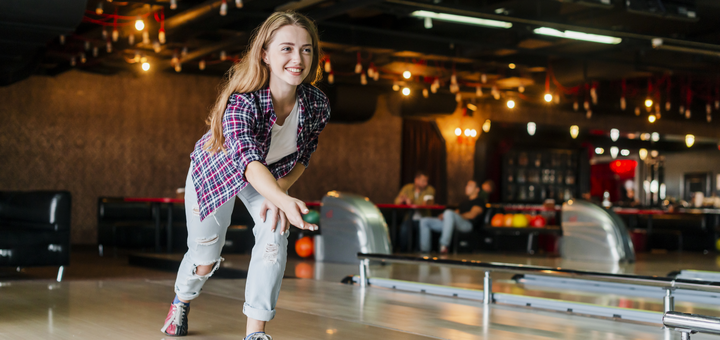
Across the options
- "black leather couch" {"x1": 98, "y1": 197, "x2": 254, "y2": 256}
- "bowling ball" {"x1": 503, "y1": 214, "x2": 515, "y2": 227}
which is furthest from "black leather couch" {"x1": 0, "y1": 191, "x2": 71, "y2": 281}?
"bowling ball" {"x1": 503, "y1": 214, "x2": 515, "y2": 227}

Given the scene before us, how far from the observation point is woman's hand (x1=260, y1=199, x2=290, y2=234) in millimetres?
2236

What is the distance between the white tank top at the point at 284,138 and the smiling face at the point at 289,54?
16 cm

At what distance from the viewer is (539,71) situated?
11578mm

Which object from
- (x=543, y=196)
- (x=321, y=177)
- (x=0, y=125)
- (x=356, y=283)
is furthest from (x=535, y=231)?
(x=0, y=125)

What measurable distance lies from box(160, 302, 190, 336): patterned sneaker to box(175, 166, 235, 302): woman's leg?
0.22 feet

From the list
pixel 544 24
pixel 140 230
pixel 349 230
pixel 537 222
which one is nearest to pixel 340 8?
pixel 544 24

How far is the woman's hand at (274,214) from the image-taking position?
2236 millimetres

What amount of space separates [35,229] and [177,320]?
133 inches

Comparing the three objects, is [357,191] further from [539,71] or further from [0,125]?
[0,125]

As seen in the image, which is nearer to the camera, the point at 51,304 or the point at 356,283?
the point at 51,304

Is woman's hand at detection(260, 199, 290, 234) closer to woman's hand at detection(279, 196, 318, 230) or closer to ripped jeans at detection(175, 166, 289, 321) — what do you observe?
ripped jeans at detection(175, 166, 289, 321)

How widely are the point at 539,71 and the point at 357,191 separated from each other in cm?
440

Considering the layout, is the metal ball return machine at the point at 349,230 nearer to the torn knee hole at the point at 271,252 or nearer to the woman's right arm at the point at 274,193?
the torn knee hole at the point at 271,252

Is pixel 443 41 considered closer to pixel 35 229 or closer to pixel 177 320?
pixel 35 229
